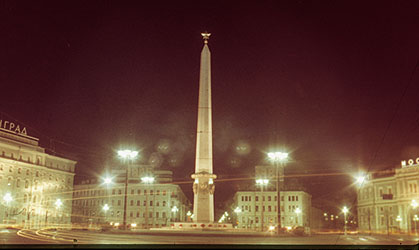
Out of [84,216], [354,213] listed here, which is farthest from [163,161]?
[354,213]

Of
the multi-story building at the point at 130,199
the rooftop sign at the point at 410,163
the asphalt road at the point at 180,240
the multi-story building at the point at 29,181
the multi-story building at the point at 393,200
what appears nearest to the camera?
the asphalt road at the point at 180,240

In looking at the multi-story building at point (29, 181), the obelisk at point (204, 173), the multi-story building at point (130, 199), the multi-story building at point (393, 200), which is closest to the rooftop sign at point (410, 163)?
the multi-story building at point (393, 200)

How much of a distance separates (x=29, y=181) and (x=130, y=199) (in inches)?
1092

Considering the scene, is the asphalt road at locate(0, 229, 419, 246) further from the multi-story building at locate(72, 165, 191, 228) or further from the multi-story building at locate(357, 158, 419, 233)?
the multi-story building at locate(72, 165, 191, 228)

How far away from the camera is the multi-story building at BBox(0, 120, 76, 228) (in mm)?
78312

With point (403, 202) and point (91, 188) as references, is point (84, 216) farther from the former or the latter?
point (403, 202)

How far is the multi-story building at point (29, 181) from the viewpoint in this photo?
78312 millimetres

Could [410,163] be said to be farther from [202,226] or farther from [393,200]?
[202,226]

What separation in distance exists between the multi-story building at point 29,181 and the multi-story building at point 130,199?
9666 millimetres

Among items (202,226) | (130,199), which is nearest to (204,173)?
(202,226)

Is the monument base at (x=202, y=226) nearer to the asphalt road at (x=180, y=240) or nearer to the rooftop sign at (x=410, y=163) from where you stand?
the asphalt road at (x=180, y=240)

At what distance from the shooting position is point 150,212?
106m

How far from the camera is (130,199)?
352ft

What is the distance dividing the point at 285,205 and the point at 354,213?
863 inches
